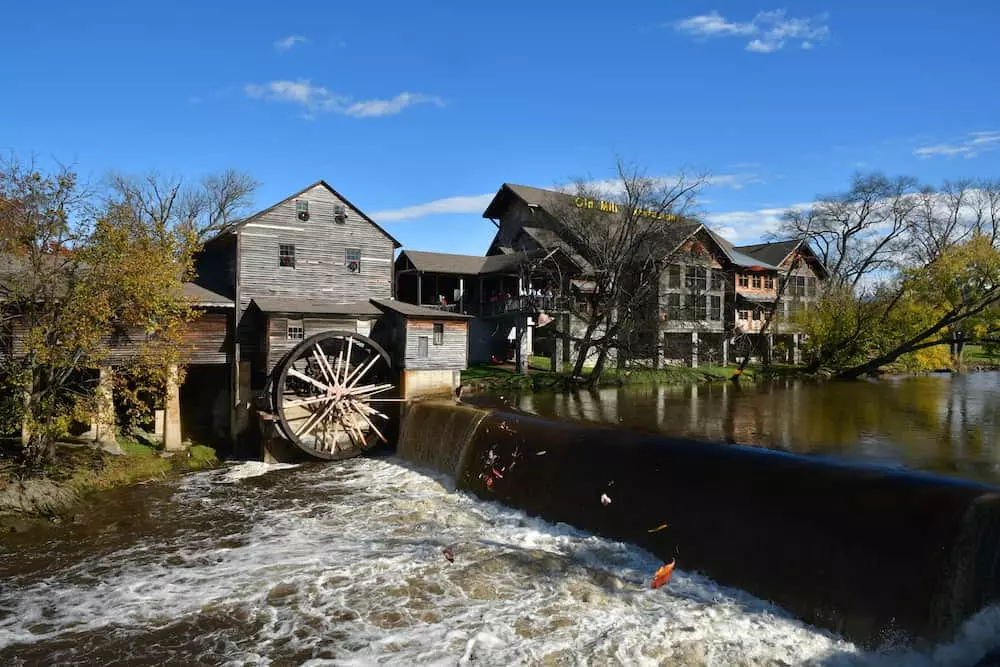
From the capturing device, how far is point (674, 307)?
3541cm

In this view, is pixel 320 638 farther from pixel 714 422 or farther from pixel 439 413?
pixel 714 422

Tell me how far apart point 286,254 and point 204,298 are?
2829 millimetres

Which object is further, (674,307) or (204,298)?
(674,307)

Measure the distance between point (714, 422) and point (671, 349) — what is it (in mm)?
10601

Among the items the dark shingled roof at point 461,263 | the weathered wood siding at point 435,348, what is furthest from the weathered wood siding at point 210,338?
the dark shingled roof at point 461,263

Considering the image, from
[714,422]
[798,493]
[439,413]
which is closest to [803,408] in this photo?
[714,422]

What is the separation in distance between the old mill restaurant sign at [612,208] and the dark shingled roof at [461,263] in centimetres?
367

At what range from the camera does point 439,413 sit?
17953 mm

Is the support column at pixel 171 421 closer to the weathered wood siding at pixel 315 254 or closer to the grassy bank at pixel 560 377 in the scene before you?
the weathered wood siding at pixel 315 254

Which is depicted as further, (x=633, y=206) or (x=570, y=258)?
(x=570, y=258)

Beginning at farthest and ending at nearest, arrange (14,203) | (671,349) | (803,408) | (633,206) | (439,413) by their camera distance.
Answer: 1. (671,349)
2. (633,206)
3. (803,408)
4. (439,413)
5. (14,203)

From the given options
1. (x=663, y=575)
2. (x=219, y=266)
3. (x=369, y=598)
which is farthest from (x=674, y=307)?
(x=369, y=598)

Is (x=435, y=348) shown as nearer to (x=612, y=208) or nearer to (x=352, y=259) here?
(x=352, y=259)

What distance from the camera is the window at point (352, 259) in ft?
71.2
